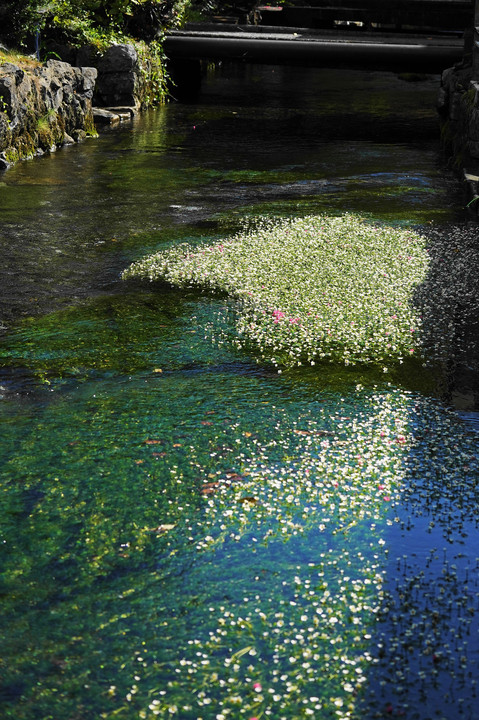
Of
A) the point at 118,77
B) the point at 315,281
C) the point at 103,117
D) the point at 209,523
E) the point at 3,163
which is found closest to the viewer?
the point at 209,523

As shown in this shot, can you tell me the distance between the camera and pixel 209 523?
5.09 meters

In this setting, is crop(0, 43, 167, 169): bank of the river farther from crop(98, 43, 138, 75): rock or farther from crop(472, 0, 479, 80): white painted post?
crop(472, 0, 479, 80): white painted post

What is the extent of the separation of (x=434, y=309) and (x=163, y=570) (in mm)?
5157

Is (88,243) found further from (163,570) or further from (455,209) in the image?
(163,570)

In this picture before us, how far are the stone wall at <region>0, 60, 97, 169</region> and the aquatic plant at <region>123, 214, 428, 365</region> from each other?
245 inches

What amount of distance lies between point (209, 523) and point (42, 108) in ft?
46.2

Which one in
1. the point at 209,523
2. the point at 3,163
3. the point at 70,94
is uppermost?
the point at 70,94

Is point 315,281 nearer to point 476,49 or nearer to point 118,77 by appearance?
point 476,49

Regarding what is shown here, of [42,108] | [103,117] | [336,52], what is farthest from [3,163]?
[336,52]

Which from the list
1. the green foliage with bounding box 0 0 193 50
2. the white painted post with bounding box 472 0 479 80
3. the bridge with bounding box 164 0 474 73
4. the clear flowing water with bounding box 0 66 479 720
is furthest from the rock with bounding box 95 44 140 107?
the clear flowing water with bounding box 0 66 479 720

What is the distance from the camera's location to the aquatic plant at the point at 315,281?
25.9 feet

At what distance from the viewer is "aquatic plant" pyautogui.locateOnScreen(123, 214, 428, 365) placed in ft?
25.9

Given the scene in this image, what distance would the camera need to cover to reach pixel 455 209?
531 inches

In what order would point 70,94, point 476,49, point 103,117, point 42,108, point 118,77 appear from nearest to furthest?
point 476,49 < point 42,108 < point 70,94 < point 103,117 < point 118,77
